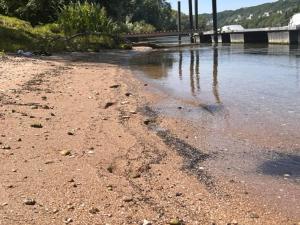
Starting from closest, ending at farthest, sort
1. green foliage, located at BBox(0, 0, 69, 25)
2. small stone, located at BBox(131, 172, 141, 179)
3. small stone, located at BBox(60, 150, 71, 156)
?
1. small stone, located at BBox(131, 172, 141, 179)
2. small stone, located at BBox(60, 150, 71, 156)
3. green foliage, located at BBox(0, 0, 69, 25)

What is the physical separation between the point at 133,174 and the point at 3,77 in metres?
9.57

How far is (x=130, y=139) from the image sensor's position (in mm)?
8953

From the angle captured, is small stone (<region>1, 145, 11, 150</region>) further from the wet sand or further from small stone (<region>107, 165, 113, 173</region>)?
small stone (<region>107, 165, 113, 173</region>)

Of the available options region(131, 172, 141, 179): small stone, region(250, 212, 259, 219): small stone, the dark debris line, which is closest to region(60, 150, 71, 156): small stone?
region(131, 172, 141, 179): small stone

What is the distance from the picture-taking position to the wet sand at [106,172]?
546 cm

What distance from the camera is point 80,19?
39281 mm

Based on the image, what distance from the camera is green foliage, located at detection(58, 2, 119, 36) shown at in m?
39.0

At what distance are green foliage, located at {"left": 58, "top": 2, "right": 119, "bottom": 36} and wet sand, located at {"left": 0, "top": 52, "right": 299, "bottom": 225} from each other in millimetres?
27397

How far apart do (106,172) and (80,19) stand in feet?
111

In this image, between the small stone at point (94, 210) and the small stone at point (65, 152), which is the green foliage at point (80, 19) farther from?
the small stone at point (94, 210)

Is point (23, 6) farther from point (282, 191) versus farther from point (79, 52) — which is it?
point (282, 191)

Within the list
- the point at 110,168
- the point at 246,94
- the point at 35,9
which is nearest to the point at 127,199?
the point at 110,168

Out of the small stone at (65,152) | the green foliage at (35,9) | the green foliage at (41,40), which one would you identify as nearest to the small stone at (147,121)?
the small stone at (65,152)

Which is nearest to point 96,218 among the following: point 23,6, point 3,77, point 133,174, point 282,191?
point 133,174
